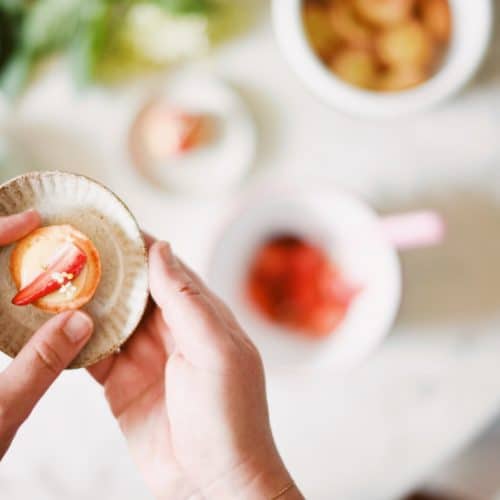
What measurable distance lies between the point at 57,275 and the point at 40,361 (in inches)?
3.0

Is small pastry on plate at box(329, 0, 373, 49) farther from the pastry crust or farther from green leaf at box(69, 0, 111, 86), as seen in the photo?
the pastry crust

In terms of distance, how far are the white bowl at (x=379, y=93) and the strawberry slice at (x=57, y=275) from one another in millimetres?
350

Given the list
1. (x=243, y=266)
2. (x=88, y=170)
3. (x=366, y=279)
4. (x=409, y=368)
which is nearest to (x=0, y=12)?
(x=88, y=170)

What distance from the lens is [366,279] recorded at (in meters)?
1.00

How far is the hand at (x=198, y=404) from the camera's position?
2.45 ft

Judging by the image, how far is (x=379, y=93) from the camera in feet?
3.24

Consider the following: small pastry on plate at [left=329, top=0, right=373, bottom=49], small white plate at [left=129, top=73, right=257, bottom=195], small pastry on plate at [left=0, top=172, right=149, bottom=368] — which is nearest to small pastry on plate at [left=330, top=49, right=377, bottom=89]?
small pastry on plate at [left=329, top=0, right=373, bottom=49]

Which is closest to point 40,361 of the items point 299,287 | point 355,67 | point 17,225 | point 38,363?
point 38,363

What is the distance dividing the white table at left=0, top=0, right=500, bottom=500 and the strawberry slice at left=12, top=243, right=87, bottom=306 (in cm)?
26

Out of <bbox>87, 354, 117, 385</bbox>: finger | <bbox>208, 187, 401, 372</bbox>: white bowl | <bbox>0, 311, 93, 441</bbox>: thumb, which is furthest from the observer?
<bbox>208, 187, 401, 372</bbox>: white bowl

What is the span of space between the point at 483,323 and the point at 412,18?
0.36m

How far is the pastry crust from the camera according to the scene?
750 millimetres

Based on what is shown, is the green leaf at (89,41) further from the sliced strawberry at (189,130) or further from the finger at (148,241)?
the finger at (148,241)

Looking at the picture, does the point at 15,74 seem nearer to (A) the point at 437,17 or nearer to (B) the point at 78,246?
(B) the point at 78,246
